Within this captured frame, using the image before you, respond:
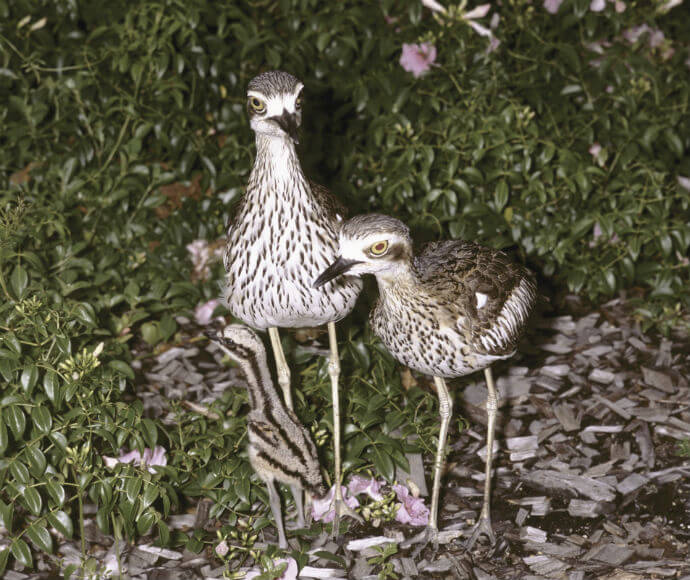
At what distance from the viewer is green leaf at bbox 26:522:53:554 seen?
355 cm

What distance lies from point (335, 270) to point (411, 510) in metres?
1.35

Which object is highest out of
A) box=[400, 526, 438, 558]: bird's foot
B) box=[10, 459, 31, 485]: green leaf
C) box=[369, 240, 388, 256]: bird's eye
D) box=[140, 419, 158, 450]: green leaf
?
box=[369, 240, 388, 256]: bird's eye

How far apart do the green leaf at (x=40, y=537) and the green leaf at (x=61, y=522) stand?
0.05 meters

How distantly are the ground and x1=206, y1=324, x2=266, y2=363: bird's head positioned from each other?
0.91 m

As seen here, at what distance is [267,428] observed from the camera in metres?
3.72

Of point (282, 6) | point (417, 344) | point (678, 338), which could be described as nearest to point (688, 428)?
point (678, 338)

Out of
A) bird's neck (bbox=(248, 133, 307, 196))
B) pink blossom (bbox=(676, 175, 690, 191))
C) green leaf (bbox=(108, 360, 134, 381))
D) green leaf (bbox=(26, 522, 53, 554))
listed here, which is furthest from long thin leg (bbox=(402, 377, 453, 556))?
pink blossom (bbox=(676, 175, 690, 191))

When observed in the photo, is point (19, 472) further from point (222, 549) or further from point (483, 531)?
point (483, 531)

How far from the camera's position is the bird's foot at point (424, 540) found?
388 cm

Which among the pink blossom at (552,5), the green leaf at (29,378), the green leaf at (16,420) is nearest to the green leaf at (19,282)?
the green leaf at (29,378)

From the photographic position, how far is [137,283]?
5.23 metres

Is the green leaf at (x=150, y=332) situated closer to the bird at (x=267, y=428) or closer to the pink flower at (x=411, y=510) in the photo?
the bird at (x=267, y=428)

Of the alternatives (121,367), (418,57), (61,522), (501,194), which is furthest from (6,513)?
(418,57)

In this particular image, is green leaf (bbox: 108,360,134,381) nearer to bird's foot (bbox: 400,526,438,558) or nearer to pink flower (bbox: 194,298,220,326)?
pink flower (bbox: 194,298,220,326)
